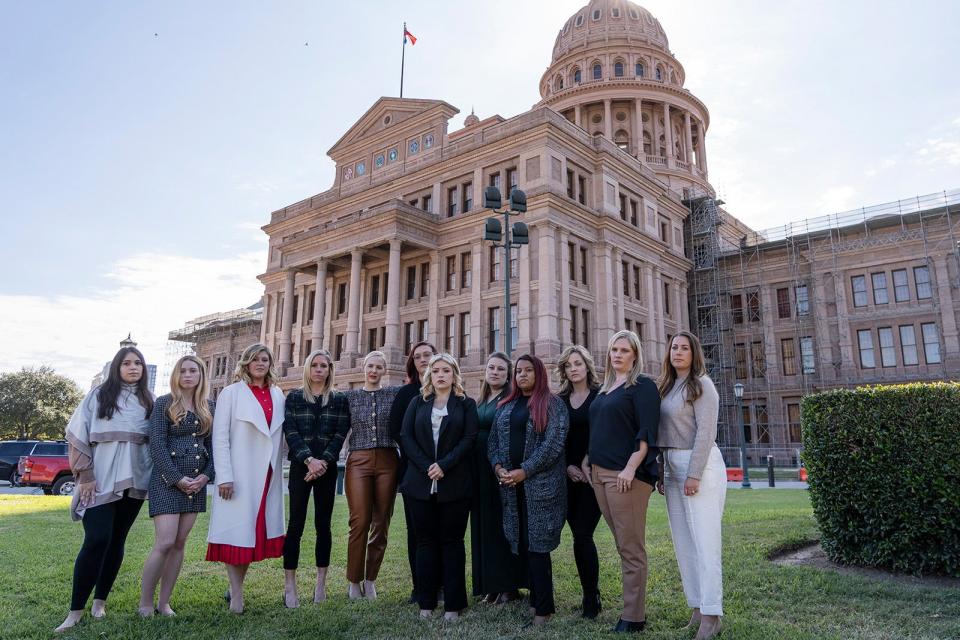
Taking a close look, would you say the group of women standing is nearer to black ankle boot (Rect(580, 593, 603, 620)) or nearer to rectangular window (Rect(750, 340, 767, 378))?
black ankle boot (Rect(580, 593, 603, 620))

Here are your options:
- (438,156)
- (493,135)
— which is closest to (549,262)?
(493,135)

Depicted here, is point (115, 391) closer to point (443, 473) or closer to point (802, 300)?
point (443, 473)

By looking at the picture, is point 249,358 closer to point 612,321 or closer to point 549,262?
point 549,262

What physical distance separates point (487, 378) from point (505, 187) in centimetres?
2767

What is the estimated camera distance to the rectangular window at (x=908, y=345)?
33594mm

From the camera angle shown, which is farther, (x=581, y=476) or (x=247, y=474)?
(x=247, y=474)

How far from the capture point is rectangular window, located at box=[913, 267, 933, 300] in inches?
1332

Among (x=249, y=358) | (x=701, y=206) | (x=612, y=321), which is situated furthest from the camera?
(x=701, y=206)

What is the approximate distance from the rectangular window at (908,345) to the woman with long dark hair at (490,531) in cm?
3601

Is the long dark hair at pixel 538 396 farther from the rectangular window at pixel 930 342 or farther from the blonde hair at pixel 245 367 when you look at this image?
the rectangular window at pixel 930 342

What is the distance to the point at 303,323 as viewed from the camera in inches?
1604

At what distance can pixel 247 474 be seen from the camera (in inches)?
220

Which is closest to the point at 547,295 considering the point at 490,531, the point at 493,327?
the point at 493,327

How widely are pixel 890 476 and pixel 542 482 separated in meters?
3.94
